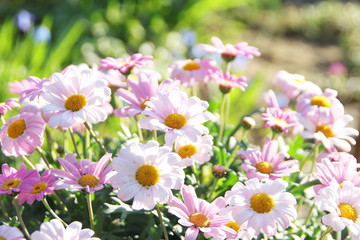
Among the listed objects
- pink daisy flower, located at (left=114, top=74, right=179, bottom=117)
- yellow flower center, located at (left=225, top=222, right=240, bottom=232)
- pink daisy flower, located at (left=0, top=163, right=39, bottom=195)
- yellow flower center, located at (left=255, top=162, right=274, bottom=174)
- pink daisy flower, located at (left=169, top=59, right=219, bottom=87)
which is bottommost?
yellow flower center, located at (left=225, top=222, right=240, bottom=232)

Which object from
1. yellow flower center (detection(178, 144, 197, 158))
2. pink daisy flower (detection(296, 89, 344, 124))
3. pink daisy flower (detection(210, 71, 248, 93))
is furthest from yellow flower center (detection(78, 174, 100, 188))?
pink daisy flower (detection(296, 89, 344, 124))

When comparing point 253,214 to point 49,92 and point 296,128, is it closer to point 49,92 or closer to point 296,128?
point 49,92

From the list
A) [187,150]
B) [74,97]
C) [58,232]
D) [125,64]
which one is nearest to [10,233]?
[58,232]

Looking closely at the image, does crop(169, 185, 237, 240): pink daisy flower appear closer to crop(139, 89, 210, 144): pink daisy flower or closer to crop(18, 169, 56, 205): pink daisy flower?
crop(139, 89, 210, 144): pink daisy flower

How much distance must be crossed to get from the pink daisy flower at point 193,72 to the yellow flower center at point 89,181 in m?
0.42

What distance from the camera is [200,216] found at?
895 millimetres

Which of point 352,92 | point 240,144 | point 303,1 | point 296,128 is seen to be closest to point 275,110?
point 240,144

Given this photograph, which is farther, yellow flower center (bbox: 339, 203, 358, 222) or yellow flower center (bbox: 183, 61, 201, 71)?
yellow flower center (bbox: 183, 61, 201, 71)

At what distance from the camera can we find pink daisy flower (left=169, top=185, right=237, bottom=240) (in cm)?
85

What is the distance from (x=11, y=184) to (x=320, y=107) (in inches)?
28.3

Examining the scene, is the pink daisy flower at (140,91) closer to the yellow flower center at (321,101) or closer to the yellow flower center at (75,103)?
the yellow flower center at (75,103)

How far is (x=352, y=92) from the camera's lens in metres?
3.64

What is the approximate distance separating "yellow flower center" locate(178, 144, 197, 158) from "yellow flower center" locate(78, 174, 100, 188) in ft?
0.66

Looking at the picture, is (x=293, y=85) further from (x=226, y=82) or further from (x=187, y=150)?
(x=187, y=150)
